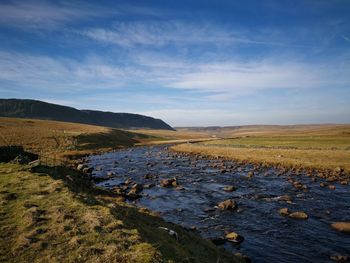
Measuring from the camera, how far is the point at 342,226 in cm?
1891

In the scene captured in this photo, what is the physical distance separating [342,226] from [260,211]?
6145 mm

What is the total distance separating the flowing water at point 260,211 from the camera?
1636 cm

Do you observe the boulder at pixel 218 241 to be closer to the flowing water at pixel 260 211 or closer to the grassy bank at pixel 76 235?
the flowing water at pixel 260 211

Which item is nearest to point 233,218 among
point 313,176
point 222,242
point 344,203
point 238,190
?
point 222,242

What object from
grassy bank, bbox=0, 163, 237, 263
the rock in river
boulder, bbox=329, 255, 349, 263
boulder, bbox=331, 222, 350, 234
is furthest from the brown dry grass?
grassy bank, bbox=0, 163, 237, 263

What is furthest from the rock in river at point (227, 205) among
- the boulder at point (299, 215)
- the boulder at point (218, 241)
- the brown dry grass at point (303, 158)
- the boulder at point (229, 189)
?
the brown dry grass at point (303, 158)

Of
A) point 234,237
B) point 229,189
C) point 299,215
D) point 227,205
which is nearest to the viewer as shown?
point 234,237

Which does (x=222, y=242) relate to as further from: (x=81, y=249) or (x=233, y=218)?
(x=81, y=249)

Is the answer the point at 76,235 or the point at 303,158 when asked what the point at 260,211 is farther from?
the point at 303,158

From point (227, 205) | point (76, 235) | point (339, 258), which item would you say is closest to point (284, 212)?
point (227, 205)

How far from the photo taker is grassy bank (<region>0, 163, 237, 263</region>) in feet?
32.0

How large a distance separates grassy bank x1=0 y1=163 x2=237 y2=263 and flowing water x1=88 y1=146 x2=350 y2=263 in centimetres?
465

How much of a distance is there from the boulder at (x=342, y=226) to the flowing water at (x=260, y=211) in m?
0.44

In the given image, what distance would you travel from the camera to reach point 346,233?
60.0 feet
